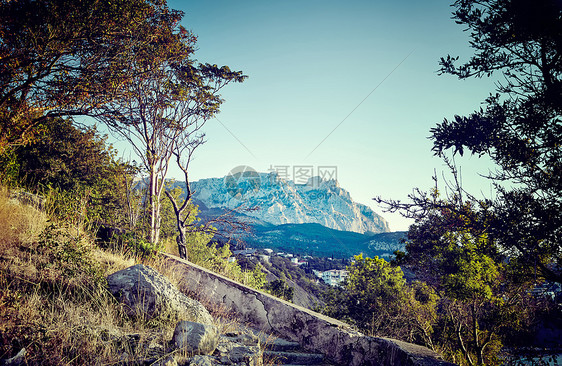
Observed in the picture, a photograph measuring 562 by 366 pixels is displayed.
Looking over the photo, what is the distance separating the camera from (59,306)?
8.77ft

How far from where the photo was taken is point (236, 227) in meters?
10.3

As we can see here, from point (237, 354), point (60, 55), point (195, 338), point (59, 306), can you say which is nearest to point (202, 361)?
point (195, 338)

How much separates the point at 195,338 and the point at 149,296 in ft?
3.48

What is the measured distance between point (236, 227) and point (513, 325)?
10.3m

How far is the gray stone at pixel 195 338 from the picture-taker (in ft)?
7.92

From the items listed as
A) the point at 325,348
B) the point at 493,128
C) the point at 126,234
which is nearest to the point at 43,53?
the point at 126,234

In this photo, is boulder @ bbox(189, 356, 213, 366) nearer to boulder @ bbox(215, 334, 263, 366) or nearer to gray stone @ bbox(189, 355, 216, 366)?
gray stone @ bbox(189, 355, 216, 366)

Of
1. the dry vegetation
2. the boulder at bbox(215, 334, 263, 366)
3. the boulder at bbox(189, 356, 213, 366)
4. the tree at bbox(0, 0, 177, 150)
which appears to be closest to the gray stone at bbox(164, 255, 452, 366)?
the dry vegetation

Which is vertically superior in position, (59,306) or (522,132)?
(522,132)

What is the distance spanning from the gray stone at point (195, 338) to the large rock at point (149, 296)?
605 mm

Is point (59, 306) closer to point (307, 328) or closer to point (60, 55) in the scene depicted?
point (307, 328)

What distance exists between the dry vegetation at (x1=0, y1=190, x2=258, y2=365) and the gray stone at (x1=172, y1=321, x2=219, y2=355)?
22cm

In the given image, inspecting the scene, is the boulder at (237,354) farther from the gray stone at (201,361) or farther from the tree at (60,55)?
the tree at (60,55)

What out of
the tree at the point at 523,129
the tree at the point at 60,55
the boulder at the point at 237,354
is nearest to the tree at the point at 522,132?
the tree at the point at 523,129
